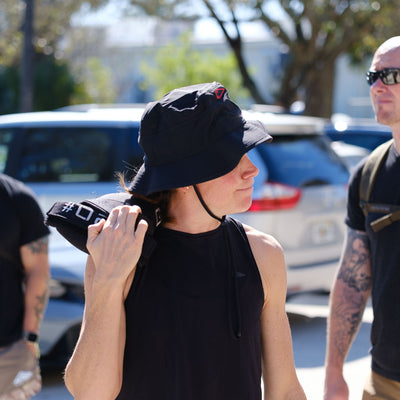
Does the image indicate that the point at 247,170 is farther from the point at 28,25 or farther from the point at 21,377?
the point at 28,25

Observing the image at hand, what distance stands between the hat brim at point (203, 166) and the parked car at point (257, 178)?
388 cm

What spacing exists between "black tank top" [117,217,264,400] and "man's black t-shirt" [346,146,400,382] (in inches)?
31.5

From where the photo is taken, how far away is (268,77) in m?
50.2

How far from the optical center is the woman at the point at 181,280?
72.3 inches

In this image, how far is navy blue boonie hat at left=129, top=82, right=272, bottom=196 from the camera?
6.28 ft

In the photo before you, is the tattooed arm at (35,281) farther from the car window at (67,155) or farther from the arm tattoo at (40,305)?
the car window at (67,155)

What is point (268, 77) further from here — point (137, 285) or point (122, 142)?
point (137, 285)

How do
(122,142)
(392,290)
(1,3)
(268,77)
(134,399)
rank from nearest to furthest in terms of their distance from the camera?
(134,399)
(392,290)
(122,142)
(1,3)
(268,77)

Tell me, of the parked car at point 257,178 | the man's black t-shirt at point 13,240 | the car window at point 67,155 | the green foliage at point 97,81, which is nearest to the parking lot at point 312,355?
the parked car at point 257,178

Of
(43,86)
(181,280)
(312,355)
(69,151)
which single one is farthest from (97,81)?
(181,280)

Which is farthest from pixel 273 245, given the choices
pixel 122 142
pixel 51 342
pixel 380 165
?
pixel 122 142

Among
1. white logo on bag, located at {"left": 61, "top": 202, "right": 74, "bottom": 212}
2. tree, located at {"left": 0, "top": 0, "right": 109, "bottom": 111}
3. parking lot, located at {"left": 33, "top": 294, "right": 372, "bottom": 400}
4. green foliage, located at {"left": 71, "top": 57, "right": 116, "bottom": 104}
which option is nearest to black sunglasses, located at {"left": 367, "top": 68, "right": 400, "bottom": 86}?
white logo on bag, located at {"left": 61, "top": 202, "right": 74, "bottom": 212}

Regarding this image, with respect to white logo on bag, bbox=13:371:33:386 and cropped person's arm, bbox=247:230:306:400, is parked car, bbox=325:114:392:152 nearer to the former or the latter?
white logo on bag, bbox=13:371:33:386

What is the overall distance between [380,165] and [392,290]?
527 millimetres
